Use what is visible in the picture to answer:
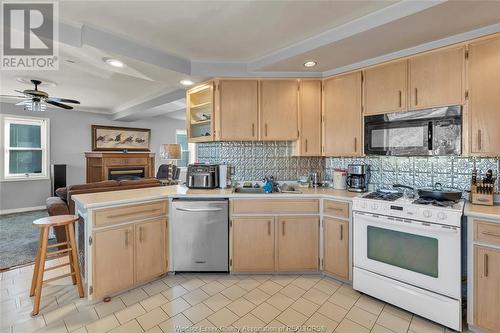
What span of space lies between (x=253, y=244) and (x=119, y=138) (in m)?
5.91

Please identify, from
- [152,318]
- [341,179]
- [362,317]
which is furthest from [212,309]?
[341,179]

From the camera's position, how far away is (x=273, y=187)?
9.56ft

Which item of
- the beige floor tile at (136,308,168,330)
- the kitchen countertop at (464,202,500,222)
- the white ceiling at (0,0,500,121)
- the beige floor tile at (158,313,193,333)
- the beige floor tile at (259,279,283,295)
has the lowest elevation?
the beige floor tile at (158,313,193,333)

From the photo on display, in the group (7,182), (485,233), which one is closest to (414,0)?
(485,233)

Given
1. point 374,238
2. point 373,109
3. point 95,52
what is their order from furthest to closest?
point 373,109, point 95,52, point 374,238

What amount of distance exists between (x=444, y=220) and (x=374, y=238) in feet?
1.81

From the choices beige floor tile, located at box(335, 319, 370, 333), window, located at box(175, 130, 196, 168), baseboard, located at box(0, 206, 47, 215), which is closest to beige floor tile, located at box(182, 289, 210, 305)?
beige floor tile, located at box(335, 319, 370, 333)

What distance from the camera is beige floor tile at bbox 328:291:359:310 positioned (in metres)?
2.16

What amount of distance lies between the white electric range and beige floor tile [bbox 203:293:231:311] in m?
1.22

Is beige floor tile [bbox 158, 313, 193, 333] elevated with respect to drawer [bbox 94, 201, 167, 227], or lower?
lower

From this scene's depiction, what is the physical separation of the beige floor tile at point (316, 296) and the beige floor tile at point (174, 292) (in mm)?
1144

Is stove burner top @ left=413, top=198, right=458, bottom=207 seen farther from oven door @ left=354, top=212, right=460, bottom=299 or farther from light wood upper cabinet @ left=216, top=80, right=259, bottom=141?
light wood upper cabinet @ left=216, top=80, right=259, bottom=141

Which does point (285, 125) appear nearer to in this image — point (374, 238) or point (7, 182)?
point (374, 238)

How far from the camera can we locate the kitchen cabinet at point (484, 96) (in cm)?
197
